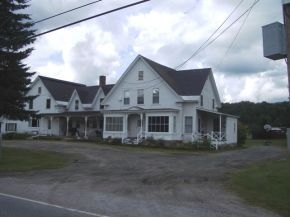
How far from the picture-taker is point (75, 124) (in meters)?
51.8

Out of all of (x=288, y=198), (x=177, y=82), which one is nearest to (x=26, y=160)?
(x=288, y=198)

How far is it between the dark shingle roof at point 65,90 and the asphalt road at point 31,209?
1574 inches

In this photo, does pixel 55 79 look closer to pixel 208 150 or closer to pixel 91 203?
pixel 208 150

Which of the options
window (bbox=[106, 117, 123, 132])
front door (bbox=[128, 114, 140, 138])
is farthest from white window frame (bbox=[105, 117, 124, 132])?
front door (bbox=[128, 114, 140, 138])

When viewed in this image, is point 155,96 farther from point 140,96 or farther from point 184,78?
point 184,78

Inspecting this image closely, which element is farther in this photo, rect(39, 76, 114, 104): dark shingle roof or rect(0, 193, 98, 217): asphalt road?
rect(39, 76, 114, 104): dark shingle roof

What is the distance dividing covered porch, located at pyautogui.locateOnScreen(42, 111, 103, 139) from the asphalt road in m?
34.8

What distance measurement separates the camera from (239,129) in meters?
47.8

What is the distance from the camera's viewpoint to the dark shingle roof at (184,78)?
40094mm

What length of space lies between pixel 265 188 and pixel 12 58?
19514 mm

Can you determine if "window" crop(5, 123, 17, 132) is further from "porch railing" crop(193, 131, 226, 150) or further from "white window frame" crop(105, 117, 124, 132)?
"porch railing" crop(193, 131, 226, 150)

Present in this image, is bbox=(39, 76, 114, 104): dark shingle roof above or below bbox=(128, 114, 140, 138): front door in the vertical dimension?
above

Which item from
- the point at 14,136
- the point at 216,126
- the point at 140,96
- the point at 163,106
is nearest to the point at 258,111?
the point at 216,126

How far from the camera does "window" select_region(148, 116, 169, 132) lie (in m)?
38.9
